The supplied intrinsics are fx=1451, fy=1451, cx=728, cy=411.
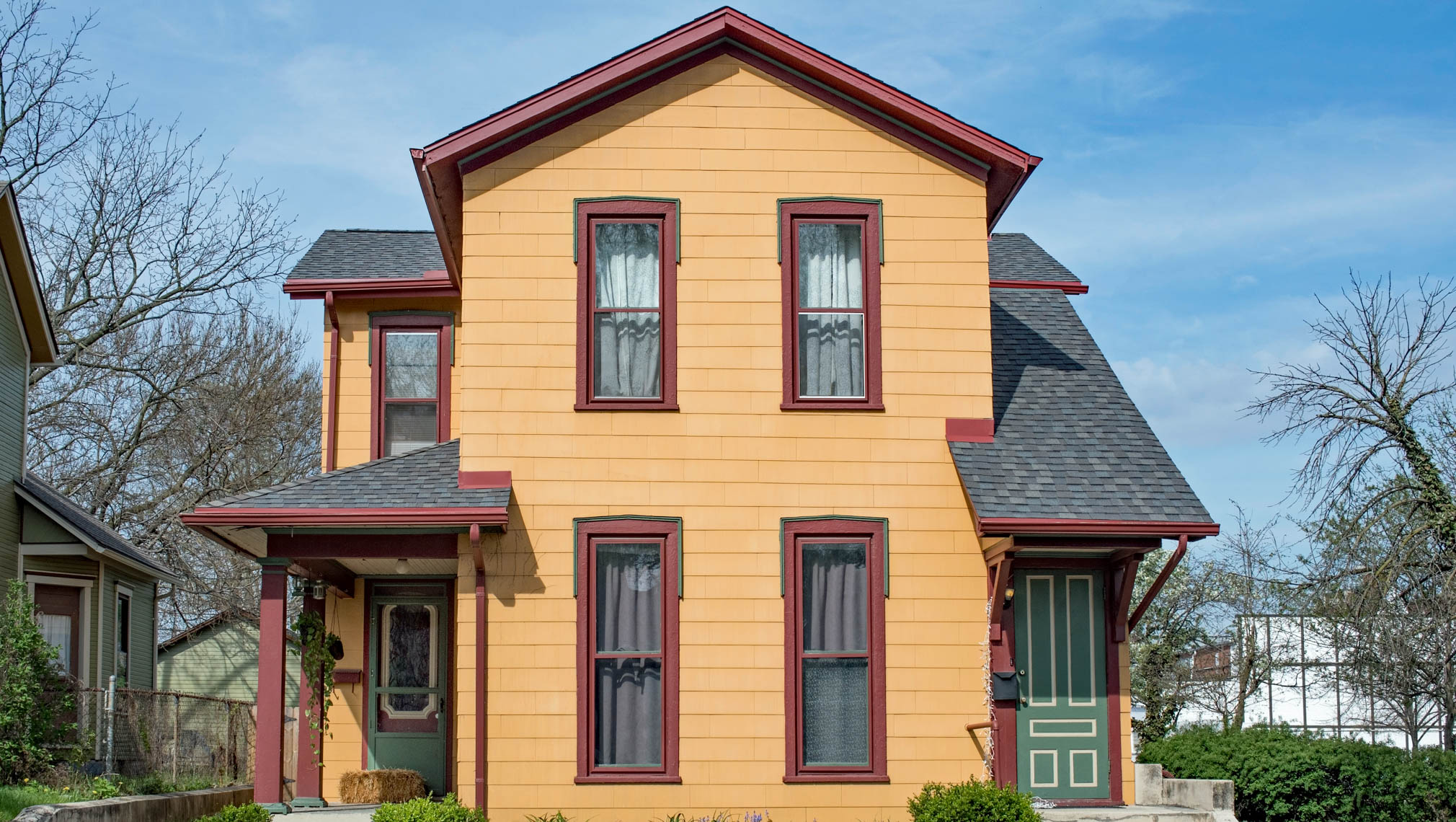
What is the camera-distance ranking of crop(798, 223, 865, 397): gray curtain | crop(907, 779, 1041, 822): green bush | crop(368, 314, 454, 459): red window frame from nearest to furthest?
crop(907, 779, 1041, 822): green bush < crop(798, 223, 865, 397): gray curtain < crop(368, 314, 454, 459): red window frame

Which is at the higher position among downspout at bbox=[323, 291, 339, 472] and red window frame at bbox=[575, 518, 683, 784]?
downspout at bbox=[323, 291, 339, 472]

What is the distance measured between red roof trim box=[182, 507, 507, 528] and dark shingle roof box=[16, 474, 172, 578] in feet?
31.3

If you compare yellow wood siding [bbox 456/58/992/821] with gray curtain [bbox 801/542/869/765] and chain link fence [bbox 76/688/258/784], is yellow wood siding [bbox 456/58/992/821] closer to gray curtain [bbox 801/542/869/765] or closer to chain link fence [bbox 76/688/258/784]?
gray curtain [bbox 801/542/869/765]

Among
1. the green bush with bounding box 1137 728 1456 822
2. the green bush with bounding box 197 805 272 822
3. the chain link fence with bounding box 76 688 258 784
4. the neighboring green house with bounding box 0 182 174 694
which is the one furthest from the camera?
the neighboring green house with bounding box 0 182 174 694

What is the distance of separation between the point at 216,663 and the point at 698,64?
89.1ft

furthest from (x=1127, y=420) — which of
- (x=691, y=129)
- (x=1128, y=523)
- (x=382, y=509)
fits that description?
(x=382, y=509)

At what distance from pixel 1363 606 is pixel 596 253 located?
11.2m

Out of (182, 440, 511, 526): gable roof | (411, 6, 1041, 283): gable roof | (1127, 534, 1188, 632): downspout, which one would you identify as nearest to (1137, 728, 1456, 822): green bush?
(1127, 534, 1188, 632): downspout

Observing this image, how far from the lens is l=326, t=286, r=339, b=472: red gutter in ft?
55.6

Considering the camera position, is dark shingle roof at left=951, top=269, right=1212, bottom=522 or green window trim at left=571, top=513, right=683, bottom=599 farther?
green window trim at left=571, top=513, right=683, bottom=599

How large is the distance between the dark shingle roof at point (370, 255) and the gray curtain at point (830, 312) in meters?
5.09

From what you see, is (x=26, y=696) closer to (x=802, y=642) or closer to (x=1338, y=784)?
(x=802, y=642)

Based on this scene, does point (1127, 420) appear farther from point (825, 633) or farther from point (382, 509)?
point (382, 509)

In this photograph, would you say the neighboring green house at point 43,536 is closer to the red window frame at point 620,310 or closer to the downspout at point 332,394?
the downspout at point 332,394
